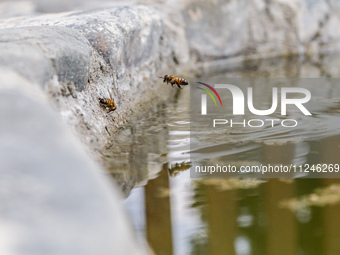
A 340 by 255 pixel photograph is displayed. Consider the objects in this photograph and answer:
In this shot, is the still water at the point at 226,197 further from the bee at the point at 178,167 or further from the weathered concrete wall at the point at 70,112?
the weathered concrete wall at the point at 70,112

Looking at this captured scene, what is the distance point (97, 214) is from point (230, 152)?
1086 millimetres

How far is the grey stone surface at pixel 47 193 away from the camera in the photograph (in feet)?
3.25

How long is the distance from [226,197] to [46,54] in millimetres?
807

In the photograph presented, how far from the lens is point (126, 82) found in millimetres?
3018

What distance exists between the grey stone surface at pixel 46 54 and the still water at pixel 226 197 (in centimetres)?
38

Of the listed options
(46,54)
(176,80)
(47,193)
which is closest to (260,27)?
(176,80)

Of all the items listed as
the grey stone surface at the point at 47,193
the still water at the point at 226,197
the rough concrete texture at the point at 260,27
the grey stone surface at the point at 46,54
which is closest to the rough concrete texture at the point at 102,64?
the grey stone surface at the point at 46,54

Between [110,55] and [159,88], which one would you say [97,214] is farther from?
[159,88]

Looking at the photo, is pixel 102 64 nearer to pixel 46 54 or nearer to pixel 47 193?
pixel 46 54

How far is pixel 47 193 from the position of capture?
1091 mm

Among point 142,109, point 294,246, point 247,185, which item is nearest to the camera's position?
point 294,246

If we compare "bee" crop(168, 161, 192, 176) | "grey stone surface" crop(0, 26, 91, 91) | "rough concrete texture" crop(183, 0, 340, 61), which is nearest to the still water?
"bee" crop(168, 161, 192, 176)

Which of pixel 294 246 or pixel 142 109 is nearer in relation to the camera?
pixel 294 246

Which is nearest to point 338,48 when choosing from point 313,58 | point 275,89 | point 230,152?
point 313,58
